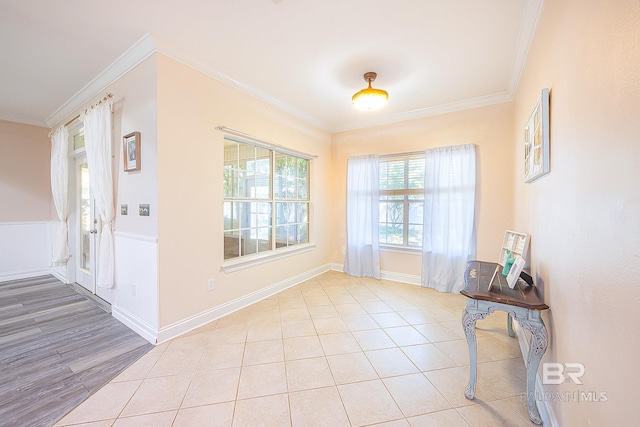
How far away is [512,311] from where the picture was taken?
4.95 feet

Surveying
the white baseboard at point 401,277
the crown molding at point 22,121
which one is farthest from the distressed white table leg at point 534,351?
the crown molding at point 22,121

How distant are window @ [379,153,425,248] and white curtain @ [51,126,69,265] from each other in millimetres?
4877

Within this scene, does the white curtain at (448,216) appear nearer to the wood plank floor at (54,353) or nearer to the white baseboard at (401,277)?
the white baseboard at (401,277)

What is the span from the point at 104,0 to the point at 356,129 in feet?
11.6

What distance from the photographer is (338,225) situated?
4816mm

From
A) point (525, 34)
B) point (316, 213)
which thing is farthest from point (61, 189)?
point (525, 34)

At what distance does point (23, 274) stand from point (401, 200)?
6.58 metres

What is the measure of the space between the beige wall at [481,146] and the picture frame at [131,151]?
3329 mm

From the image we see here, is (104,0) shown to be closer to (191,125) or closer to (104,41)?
(104,41)

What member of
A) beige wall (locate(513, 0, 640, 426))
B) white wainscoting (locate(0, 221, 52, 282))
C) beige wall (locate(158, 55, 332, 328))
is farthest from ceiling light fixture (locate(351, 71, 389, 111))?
white wainscoting (locate(0, 221, 52, 282))

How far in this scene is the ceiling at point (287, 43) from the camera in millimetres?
1895

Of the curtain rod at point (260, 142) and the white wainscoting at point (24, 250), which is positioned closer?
the curtain rod at point (260, 142)

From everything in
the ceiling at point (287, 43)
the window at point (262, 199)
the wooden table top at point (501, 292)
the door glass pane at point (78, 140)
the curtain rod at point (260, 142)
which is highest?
the ceiling at point (287, 43)

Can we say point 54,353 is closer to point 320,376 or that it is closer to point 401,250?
point 320,376
